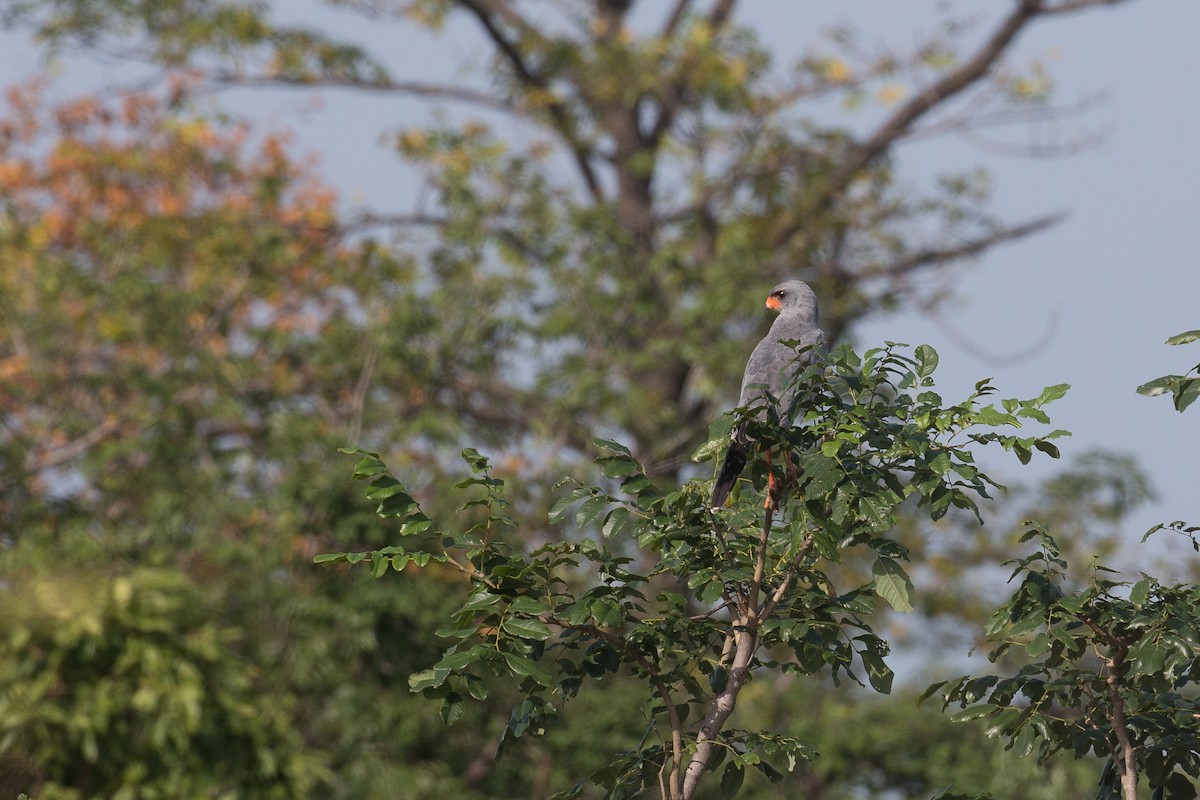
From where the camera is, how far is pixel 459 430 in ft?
32.5

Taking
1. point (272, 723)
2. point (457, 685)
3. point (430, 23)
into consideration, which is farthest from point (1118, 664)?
point (430, 23)

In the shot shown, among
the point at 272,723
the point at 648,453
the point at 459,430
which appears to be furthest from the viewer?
the point at 648,453

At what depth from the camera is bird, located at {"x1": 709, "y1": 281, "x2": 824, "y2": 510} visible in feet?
11.0

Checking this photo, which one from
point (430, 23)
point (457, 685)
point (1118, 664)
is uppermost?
point (430, 23)

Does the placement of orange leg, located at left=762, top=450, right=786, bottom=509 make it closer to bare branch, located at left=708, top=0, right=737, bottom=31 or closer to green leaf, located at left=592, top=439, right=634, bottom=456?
green leaf, located at left=592, top=439, right=634, bottom=456

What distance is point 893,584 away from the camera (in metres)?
2.99

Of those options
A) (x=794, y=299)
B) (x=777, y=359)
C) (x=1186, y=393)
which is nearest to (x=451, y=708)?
(x=777, y=359)

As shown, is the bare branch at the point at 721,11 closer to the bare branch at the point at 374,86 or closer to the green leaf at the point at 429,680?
the bare branch at the point at 374,86

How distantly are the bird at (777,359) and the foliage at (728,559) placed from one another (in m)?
0.13

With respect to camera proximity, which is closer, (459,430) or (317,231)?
(459,430)

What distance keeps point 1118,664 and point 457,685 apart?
147 cm

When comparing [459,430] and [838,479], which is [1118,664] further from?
[459,430]

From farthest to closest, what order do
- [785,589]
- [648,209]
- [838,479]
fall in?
[648,209]
[785,589]
[838,479]

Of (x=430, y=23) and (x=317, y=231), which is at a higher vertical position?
(x=430, y=23)
